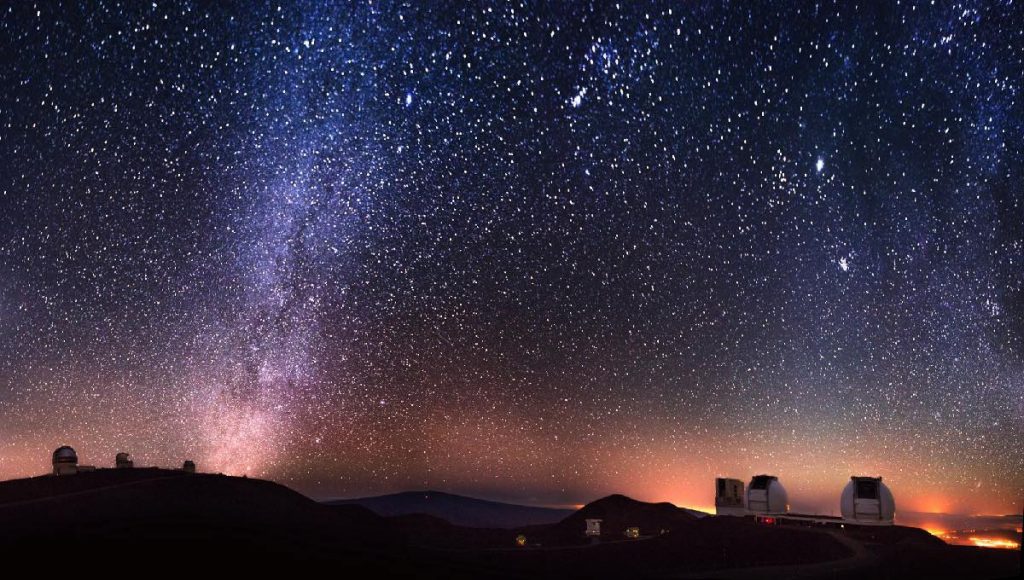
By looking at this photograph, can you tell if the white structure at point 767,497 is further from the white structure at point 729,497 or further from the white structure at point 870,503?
the white structure at point 870,503

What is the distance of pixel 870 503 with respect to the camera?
5422 centimetres

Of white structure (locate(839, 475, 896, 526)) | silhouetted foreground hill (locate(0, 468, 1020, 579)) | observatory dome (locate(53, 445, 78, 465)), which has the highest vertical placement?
observatory dome (locate(53, 445, 78, 465))

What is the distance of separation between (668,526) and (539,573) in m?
47.1

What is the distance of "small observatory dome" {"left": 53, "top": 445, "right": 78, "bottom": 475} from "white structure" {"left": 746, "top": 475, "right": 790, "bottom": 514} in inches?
1902

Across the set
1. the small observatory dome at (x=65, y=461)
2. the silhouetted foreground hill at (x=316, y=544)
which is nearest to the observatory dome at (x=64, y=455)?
the small observatory dome at (x=65, y=461)

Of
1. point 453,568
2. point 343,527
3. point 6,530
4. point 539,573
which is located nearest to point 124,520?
point 6,530

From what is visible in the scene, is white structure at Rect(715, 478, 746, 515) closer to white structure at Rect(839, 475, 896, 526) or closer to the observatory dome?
white structure at Rect(839, 475, 896, 526)

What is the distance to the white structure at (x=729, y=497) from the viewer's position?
6391cm

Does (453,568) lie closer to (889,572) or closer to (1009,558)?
(889,572)

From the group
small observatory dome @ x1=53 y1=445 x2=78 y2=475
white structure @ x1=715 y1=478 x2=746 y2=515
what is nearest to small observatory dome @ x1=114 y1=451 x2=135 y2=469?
small observatory dome @ x1=53 y1=445 x2=78 y2=475

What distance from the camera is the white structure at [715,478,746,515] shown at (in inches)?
2516

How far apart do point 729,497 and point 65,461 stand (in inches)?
1927

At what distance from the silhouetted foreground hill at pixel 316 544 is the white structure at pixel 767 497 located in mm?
4538

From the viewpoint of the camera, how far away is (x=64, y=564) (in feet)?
97.2
